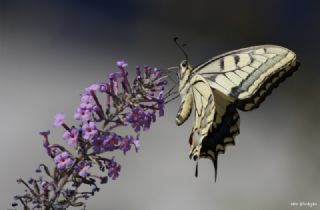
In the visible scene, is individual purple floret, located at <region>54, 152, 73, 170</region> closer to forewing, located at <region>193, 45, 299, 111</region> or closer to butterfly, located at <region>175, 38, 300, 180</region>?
butterfly, located at <region>175, 38, 300, 180</region>

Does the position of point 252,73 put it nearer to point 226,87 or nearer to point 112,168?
point 226,87

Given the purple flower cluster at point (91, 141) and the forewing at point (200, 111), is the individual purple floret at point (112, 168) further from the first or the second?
the forewing at point (200, 111)

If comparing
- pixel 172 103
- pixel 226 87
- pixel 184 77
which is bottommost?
pixel 226 87

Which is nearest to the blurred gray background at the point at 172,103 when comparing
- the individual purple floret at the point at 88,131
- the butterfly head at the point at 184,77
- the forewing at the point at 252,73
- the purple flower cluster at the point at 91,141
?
the butterfly head at the point at 184,77

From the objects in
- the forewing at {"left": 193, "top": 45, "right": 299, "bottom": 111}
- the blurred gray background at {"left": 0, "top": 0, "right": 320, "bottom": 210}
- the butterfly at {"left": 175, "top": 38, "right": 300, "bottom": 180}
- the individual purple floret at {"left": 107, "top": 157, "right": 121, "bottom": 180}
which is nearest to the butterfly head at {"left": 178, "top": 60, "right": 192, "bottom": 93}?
the butterfly at {"left": 175, "top": 38, "right": 300, "bottom": 180}

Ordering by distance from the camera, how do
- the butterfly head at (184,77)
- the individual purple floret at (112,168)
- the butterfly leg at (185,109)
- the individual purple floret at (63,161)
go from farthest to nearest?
the butterfly head at (184,77)
the butterfly leg at (185,109)
the individual purple floret at (112,168)
the individual purple floret at (63,161)

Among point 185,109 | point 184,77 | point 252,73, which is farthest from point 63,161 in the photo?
point 252,73
